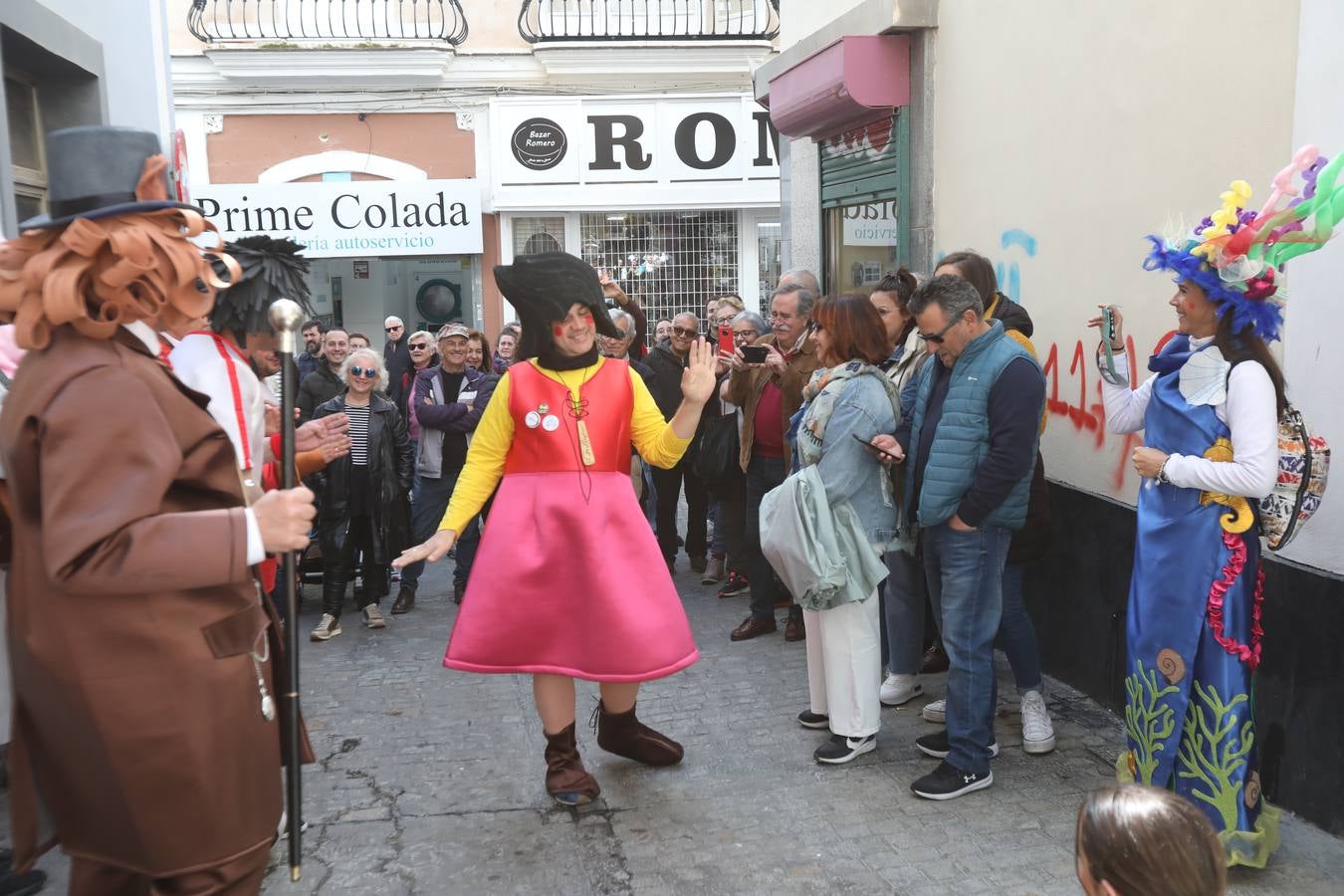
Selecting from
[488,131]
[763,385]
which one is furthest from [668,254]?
[763,385]

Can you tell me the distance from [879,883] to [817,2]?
296 inches

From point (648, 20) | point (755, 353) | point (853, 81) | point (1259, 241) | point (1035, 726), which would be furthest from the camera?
point (648, 20)

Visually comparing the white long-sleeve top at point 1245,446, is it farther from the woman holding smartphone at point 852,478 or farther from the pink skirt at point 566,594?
the pink skirt at point 566,594

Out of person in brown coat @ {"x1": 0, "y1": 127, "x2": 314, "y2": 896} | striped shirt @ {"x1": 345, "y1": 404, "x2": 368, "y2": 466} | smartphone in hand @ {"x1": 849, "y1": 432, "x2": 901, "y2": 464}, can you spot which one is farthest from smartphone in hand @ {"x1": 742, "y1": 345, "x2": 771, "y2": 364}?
person in brown coat @ {"x1": 0, "y1": 127, "x2": 314, "y2": 896}

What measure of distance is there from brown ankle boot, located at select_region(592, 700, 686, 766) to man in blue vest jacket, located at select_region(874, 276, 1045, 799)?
953 millimetres

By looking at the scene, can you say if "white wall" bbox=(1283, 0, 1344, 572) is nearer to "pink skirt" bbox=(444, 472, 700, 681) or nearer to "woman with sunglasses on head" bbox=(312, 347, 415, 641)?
"pink skirt" bbox=(444, 472, 700, 681)

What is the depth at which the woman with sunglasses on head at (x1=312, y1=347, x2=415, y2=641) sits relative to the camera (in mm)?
7246

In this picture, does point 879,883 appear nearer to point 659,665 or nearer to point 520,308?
point 659,665

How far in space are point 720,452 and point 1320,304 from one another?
3.81 m

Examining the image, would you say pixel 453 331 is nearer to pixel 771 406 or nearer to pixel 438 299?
pixel 771 406

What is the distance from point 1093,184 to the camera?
18.8 feet

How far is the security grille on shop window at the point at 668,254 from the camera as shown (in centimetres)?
1753

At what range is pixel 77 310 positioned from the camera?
7.84 ft

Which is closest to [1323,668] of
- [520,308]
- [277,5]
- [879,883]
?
[879,883]
